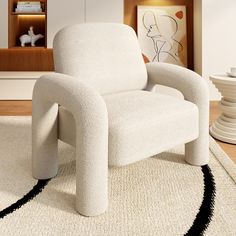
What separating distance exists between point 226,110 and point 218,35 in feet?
5.14

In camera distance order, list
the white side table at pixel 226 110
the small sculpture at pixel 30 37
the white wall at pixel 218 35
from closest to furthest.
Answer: the white side table at pixel 226 110 → the white wall at pixel 218 35 → the small sculpture at pixel 30 37

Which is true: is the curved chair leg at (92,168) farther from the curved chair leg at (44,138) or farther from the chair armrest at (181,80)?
the chair armrest at (181,80)

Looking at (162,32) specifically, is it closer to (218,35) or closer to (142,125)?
(218,35)

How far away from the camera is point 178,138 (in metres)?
1.49

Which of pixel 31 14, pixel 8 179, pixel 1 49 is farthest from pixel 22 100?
pixel 8 179

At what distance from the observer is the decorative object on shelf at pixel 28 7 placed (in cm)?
397

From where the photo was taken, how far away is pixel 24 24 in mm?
4285

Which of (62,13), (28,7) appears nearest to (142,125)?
(62,13)

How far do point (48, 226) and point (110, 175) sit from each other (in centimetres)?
52

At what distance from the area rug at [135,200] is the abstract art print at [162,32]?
2.26 metres

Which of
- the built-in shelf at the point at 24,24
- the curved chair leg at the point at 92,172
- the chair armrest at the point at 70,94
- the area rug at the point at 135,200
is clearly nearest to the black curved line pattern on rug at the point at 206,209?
the area rug at the point at 135,200

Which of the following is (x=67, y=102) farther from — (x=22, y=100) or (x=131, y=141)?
(x=22, y=100)

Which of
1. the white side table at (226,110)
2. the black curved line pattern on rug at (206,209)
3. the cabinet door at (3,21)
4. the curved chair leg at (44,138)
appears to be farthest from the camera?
the cabinet door at (3,21)

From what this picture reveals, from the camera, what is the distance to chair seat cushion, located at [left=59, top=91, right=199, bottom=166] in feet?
4.13
